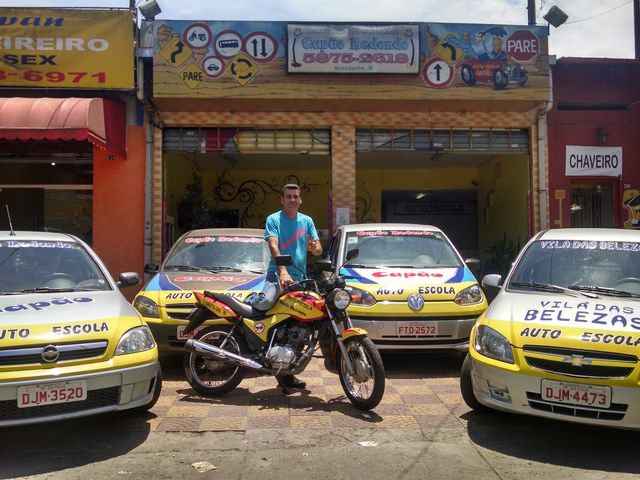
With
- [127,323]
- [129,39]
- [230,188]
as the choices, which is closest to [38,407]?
[127,323]

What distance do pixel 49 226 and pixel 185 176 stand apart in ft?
12.2

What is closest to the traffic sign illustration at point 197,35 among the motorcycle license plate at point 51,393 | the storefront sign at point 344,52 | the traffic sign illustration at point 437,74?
the storefront sign at point 344,52

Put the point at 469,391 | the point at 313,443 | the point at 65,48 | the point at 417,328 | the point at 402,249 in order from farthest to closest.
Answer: the point at 65,48 < the point at 402,249 < the point at 417,328 < the point at 469,391 < the point at 313,443

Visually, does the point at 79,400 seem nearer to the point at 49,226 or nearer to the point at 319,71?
the point at 319,71

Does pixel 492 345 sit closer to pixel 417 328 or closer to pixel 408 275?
pixel 417 328

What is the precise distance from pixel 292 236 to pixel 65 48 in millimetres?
6979

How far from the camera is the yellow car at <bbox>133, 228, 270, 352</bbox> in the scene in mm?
5914

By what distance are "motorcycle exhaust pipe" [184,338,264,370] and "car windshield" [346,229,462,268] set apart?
89.0 inches

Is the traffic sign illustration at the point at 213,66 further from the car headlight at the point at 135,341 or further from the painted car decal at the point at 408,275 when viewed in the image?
the car headlight at the point at 135,341

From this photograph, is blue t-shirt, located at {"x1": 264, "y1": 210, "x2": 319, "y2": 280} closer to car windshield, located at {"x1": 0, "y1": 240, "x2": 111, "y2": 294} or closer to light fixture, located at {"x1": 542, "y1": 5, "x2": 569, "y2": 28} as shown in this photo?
car windshield, located at {"x1": 0, "y1": 240, "x2": 111, "y2": 294}

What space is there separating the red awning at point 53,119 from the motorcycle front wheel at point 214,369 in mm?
5053

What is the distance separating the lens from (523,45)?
34.4ft

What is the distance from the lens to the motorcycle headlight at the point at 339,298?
4797 millimetres

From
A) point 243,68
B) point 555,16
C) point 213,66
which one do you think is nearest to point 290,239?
point 243,68
